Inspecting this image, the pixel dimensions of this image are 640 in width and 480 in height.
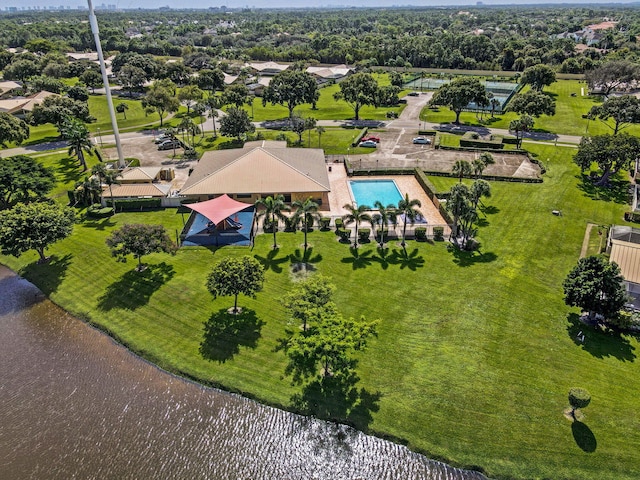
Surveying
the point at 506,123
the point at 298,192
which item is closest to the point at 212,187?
the point at 298,192

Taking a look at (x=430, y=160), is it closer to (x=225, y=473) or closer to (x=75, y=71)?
(x=225, y=473)

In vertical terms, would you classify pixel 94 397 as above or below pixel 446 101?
below

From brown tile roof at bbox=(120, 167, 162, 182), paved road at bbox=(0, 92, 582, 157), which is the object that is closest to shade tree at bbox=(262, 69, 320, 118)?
paved road at bbox=(0, 92, 582, 157)

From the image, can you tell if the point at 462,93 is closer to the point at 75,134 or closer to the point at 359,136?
the point at 359,136

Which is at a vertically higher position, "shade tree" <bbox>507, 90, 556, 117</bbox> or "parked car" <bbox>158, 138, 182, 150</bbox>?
"shade tree" <bbox>507, 90, 556, 117</bbox>

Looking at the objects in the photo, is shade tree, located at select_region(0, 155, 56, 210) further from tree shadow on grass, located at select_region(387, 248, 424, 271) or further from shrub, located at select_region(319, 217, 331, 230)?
tree shadow on grass, located at select_region(387, 248, 424, 271)

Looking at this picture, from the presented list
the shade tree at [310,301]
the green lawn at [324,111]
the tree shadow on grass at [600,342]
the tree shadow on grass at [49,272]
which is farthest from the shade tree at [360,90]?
the tree shadow on grass at [600,342]
